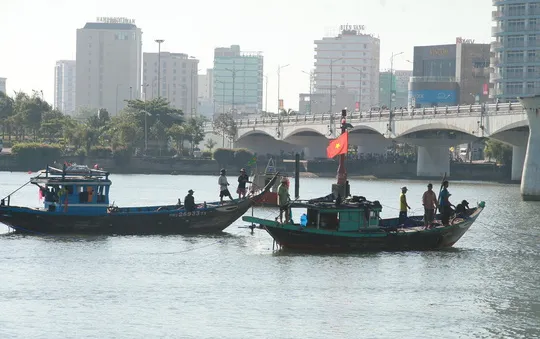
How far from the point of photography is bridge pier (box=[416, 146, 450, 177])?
140875mm

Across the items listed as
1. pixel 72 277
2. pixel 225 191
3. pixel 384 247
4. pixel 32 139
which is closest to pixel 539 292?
pixel 384 247

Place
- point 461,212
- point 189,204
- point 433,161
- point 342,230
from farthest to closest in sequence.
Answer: point 433,161 < point 189,204 < point 461,212 < point 342,230

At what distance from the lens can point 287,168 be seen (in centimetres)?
15550

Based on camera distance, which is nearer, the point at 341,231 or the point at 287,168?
the point at 341,231

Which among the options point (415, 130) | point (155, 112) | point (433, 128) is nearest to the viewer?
point (433, 128)

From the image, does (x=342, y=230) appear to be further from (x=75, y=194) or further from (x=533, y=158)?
(x=533, y=158)

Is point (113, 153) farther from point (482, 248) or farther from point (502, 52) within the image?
point (482, 248)

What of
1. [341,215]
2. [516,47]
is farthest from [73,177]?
[516,47]

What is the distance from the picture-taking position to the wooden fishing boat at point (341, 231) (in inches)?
1943

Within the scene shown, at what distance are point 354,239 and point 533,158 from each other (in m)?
50.9

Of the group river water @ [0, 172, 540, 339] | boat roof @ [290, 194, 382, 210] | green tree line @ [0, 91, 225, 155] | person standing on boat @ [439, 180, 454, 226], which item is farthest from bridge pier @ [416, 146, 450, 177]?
boat roof @ [290, 194, 382, 210]

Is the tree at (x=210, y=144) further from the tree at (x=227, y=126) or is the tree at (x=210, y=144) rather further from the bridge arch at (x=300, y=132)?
the bridge arch at (x=300, y=132)

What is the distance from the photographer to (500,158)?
150500mm

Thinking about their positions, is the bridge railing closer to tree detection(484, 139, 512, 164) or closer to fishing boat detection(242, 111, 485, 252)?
tree detection(484, 139, 512, 164)
